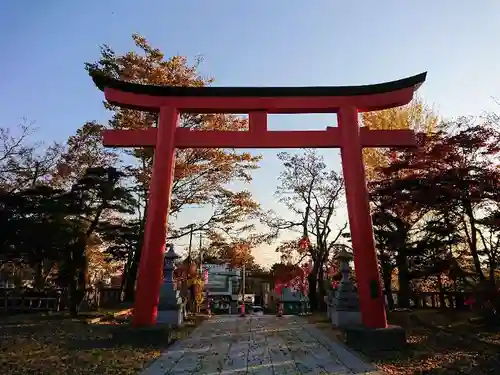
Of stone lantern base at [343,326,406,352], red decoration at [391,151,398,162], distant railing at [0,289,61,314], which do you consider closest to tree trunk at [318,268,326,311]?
red decoration at [391,151,398,162]

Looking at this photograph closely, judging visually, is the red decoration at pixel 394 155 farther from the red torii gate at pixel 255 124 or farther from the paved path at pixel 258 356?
the paved path at pixel 258 356

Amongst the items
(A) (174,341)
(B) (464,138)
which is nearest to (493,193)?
(B) (464,138)

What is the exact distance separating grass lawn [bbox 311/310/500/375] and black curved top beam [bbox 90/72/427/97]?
19.1ft

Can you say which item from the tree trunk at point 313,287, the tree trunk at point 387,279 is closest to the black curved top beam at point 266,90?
the tree trunk at point 387,279

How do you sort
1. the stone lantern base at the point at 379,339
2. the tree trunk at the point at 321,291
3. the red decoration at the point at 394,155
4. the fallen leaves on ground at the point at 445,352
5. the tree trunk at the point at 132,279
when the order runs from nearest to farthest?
the fallen leaves on ground at the point at 445,352 → the stone lantern base at the point at 379,339 → the red decoration at the point at 394,155 → the tree trunk at the point at 132,279 → the tree trunk at the point at 321,291

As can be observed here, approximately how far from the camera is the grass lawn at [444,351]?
20.5ft

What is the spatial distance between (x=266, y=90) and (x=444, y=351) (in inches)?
265

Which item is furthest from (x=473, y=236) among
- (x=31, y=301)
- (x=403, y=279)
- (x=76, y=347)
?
(x=31, y=301)

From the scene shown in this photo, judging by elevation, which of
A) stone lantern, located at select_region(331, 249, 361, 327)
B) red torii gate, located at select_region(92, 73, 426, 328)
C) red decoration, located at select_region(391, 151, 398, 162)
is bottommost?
stone lantern, located at select_region(331, 249, 361, 327)

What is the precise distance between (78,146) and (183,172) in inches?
219

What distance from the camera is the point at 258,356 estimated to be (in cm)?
→ 712

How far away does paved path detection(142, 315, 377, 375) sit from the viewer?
238 inches

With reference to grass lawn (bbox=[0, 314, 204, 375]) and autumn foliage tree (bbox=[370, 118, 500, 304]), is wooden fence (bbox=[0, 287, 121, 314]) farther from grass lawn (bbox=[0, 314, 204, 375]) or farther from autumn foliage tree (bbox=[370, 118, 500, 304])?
autumn foliage tree (bbox=[370, 118, 500, 304])

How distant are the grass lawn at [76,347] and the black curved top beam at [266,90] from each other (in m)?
5.48
